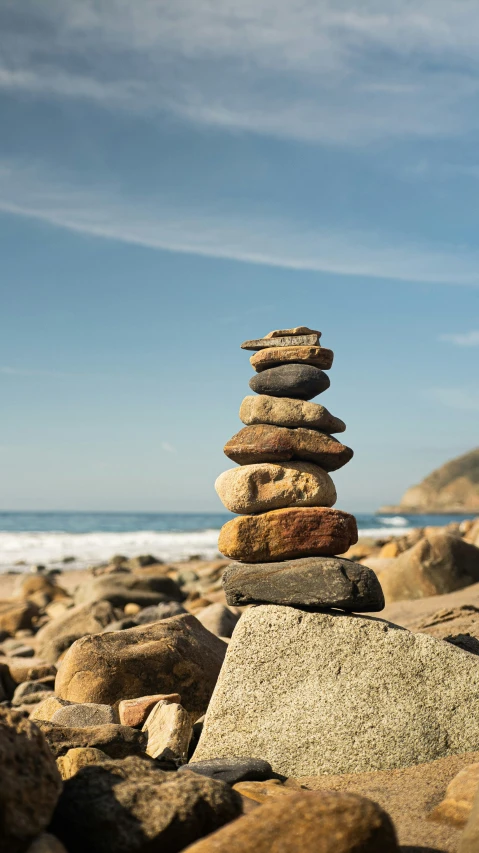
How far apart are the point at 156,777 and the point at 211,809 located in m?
0.37

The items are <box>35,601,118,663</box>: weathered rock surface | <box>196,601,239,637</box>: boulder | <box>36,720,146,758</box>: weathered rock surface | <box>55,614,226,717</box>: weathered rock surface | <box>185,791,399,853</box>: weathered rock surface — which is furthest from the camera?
<box>35,601,118,663</box>: weathered rock surface

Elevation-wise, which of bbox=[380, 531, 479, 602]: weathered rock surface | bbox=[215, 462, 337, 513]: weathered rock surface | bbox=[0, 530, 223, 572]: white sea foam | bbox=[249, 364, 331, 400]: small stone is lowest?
bbox=[0, 530, 223, 572]: white sea foam

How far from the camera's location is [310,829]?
344 cm

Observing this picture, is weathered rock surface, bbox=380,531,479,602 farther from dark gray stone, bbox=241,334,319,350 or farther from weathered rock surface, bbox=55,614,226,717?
dark gray stone, bbox=241,334,319,350

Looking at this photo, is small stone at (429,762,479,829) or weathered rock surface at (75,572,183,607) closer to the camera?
small stone at (429,762,479,829)

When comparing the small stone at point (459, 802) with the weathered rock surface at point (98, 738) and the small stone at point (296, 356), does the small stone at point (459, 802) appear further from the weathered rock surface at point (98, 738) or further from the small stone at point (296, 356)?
the small stone at point (296, 356)

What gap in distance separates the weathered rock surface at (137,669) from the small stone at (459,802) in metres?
3.51

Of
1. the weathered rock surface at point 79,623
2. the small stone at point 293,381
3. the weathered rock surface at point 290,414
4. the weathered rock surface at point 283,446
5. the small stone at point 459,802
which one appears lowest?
the weathered rock surface at point 79,623

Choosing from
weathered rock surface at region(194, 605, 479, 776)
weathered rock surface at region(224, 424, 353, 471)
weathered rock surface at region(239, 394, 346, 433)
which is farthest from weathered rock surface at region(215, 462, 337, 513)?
weathered rock surface at region(194, 605, 479, 776)

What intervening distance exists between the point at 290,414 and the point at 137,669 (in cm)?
303

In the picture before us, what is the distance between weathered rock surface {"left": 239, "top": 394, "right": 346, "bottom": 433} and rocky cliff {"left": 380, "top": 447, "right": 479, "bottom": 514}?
13368cm

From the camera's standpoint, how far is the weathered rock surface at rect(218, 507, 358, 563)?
21.6 ft

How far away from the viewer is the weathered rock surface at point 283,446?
6789 millimetres

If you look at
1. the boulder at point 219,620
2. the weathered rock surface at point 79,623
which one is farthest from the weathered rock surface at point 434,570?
the weathered rock surface at point 79,623
